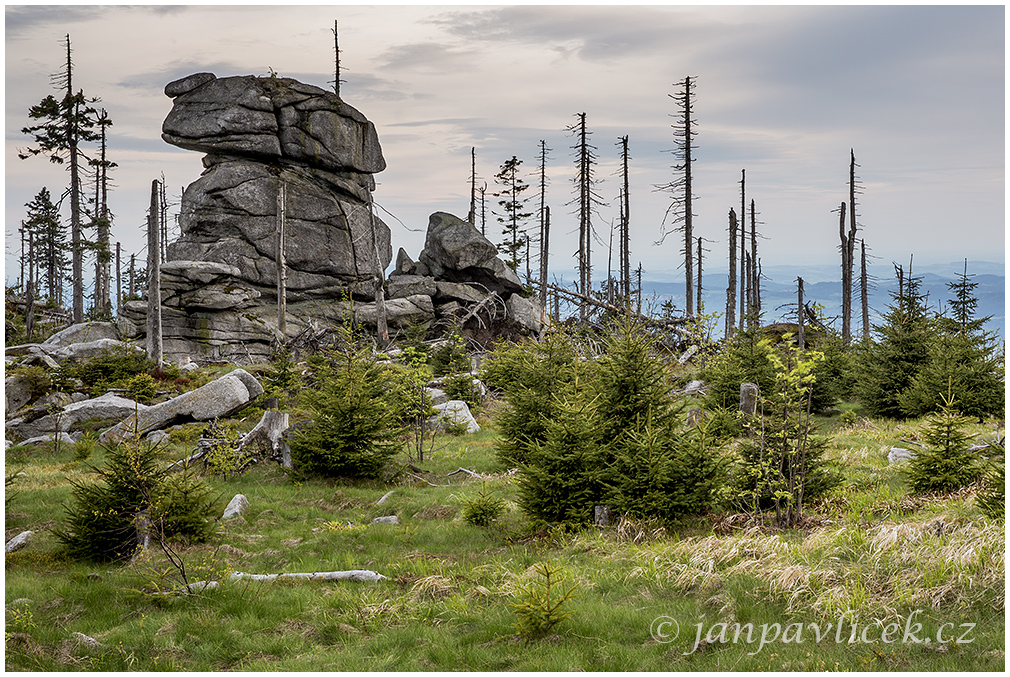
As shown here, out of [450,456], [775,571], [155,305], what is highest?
[155,305]

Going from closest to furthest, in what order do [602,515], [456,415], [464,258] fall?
[602,515], [456,415], [464,258]

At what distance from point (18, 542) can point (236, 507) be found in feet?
10.4

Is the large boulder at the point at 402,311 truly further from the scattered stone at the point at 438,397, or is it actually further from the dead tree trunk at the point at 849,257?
the dead tree trunk at the point at 849,257

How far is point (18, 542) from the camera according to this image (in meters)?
9.85

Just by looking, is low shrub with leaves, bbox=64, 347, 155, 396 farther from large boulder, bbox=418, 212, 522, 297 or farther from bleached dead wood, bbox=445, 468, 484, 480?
large boulder, bbox=418, 212, 522, 297

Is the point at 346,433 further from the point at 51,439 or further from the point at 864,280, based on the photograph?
the point at 864,280

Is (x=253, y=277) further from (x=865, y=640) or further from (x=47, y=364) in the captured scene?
(x=865, y=640)

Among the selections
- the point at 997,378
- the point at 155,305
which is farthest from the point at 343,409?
the point at 155,305

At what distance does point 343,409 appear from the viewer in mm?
13734

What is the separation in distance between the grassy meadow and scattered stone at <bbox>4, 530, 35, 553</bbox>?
17cm

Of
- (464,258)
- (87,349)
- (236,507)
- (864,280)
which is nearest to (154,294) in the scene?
(87,349)

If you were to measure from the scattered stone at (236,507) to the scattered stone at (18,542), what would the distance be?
283cm

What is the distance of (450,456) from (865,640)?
464 inches

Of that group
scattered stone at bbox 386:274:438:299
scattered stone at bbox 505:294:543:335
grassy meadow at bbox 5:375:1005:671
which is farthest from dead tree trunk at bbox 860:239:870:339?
grassy meadow at bbox 5:375:1005:671
